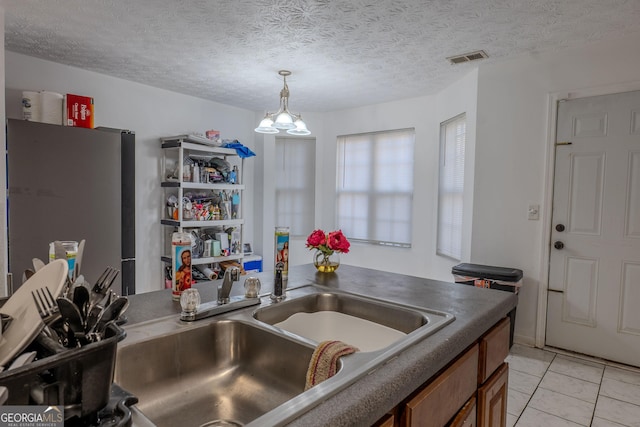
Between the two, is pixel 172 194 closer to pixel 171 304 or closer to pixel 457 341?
pixel 171 304

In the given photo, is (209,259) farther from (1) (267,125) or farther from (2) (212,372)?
(2) (212,372)

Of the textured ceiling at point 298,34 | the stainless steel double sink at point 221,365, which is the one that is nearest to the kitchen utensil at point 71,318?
the stainless steel double sink at point 221,365

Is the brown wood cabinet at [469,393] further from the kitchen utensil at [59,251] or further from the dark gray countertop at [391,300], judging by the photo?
the kitchen utensil at [59,251]

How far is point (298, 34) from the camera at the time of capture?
2646 mm

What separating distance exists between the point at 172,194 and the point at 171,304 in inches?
122

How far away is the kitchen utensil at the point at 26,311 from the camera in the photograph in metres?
0.54

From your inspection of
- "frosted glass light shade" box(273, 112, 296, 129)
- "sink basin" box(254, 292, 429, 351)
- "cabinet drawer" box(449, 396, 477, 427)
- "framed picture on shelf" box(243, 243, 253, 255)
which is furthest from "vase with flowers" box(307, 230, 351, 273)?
"framed picture on shelf" box(243, 243, 253, 255)

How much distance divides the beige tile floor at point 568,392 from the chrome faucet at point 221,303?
1.83 meters

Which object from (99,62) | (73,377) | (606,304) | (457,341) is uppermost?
(99,62)

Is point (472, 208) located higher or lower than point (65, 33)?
lower

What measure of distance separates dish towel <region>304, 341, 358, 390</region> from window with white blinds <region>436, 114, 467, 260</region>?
3.12m

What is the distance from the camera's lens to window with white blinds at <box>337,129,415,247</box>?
15.1 ft

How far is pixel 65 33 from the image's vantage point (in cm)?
269

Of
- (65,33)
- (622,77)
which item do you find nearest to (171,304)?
(65,33)
